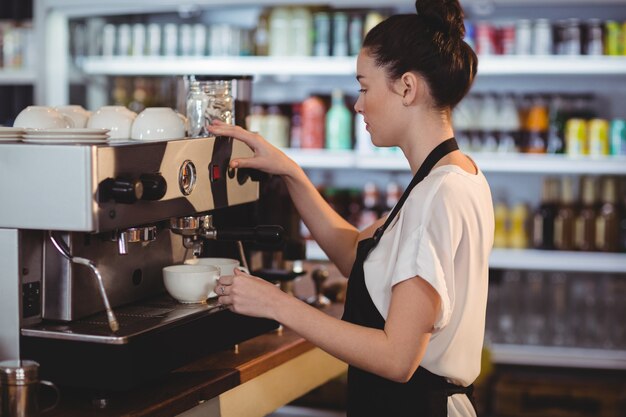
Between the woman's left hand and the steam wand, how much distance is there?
19 centimetres

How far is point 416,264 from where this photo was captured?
1.54 m

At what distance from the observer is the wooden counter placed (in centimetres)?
160

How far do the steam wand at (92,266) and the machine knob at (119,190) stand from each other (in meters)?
0.13

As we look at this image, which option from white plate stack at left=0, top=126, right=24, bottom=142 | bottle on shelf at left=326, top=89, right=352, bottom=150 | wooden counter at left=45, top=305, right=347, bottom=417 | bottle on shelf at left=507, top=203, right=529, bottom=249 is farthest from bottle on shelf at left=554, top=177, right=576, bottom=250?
white plate stack at left=0, top=126, right=24, bottom=142

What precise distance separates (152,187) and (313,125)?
8.74ft

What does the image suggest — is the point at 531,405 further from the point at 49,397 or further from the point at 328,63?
the point at 49,397

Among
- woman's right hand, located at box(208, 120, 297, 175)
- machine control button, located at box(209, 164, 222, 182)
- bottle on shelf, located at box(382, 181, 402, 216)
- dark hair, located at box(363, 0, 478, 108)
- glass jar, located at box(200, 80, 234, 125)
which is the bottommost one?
bottle on shelf, located at box(382, 181, 402, 216)

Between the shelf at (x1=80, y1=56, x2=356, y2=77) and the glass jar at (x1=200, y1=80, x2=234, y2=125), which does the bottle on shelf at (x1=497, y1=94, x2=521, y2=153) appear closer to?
the shelf at (x1=80, y1=56, x2=356, y2=77)

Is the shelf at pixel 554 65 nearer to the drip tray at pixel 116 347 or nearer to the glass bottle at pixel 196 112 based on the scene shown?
the glass bottle at pixel 196 112

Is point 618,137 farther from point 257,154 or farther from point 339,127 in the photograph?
point 257,154

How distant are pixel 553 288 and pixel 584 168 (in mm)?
666

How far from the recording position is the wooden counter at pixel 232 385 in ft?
5.25

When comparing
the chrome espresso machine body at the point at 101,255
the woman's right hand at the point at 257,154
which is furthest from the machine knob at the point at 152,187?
the woman's right hand at the point at 257,154

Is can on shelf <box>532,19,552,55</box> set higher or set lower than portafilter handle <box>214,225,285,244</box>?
higher
